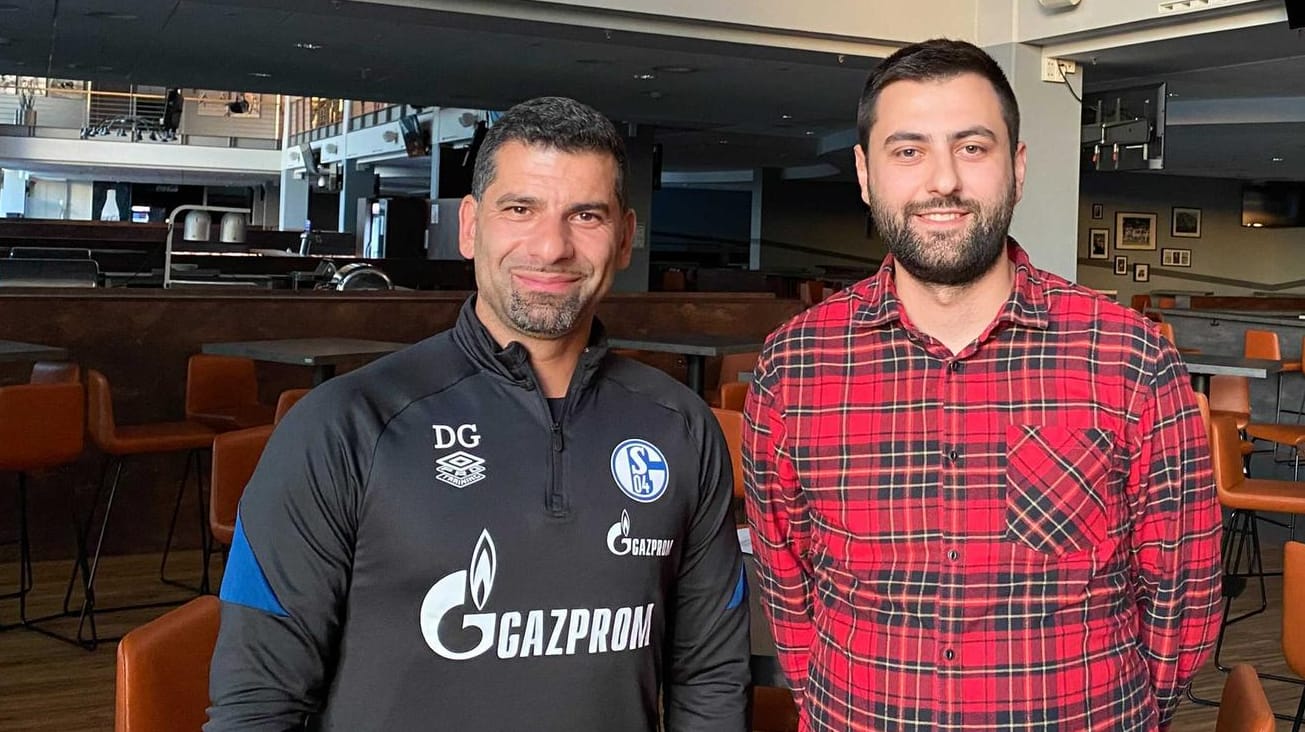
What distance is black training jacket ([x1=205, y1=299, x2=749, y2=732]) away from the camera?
1.28 meters

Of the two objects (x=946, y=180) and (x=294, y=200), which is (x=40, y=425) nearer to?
(x=946, y=180)

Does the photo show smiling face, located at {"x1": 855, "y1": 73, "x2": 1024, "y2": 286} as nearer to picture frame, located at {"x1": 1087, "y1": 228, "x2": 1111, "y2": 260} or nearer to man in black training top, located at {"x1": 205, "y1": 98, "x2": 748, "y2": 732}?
man in black training top, located at {"x1": 205, "y1": 98, "x2": 748, "y2": 732}

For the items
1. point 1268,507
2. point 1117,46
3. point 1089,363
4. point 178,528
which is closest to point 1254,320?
point 1117,46

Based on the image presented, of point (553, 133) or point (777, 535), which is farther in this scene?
point (777, 535)

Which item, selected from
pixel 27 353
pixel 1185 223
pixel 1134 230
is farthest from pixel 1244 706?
pixel 1185 223

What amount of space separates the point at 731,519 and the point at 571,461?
0.83 feet

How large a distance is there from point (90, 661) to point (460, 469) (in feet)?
10.4

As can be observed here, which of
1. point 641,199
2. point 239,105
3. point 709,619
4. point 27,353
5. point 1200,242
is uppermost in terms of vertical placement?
point 239,105

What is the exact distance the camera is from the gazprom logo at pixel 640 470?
54.5 inches

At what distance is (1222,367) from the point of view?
5.98m

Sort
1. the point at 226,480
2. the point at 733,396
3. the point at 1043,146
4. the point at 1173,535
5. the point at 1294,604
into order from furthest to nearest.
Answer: the point at 1043,146 < the point at 733,396 < the point at 226,480 < the point at 1294,604 < the point at 1173,535

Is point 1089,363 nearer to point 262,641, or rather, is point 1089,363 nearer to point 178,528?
point 262,641

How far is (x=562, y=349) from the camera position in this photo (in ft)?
4.69

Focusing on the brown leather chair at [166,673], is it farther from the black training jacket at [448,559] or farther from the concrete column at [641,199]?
the concrete column at [641,199]
